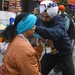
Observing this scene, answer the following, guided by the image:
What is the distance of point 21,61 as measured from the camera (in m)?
2.96

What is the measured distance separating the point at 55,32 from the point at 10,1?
44.7 ft

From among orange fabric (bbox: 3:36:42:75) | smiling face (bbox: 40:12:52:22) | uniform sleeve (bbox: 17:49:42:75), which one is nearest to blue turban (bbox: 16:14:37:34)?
orange fabric (bbox: 3:36:42:75)

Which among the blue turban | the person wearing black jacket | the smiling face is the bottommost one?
the person wearing black jacket

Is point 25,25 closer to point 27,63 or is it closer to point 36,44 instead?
point 27,63

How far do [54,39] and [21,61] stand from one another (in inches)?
46.1

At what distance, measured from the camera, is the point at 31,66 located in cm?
298

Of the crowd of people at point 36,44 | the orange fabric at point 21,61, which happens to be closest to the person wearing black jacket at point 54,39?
the crowd of people at point 36,44

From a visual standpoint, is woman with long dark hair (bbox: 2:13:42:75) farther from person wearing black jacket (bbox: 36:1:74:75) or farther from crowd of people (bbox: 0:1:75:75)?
person wearing black jacket (bbox: 36:1:74:75)

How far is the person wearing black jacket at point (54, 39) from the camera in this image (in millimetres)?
4027

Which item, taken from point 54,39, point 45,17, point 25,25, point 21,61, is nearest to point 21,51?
point 21,61

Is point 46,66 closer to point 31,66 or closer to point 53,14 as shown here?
point 53,14

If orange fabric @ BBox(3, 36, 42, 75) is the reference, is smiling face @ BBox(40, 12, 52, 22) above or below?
above

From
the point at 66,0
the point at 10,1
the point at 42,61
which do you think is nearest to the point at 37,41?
the point at 42,61

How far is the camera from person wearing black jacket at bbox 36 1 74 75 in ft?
13.2
